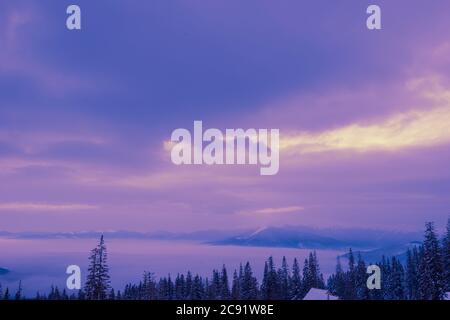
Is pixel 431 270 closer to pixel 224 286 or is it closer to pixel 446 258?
pixel 446 258

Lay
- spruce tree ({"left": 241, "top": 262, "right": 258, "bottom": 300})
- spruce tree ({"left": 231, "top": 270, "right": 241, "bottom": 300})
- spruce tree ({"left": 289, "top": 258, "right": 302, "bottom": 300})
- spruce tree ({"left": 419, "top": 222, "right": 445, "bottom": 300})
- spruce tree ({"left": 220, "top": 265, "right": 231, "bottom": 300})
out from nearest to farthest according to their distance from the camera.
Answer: spruce tree ({"left": 419, "top": 222, "right": 445, "bottom": 300})
spruce tree ({"left": 241, "top": 262, "right": 258, "bottom": 300})
spruce tree ({"left": 231, "top": 270, "right": 241, "bottom": 300})
spruce tree ({"left": 220, "top": 265, "right": 231, "bottom": 300})
spruce tree ({"left": 289, "top": 258, "right": 302, "bottom": 300})

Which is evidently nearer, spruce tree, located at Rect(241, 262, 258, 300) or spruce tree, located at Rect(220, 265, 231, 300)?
spruce tree, located at Rect(241, 262, 258, 300)

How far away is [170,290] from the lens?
3014 inches

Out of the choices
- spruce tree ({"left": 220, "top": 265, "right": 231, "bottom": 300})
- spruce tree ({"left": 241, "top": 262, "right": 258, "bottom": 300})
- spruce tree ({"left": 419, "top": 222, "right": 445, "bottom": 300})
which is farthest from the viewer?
spruce tree ({"left": 220, "top": 265, "right": 231, "bottom": 300})

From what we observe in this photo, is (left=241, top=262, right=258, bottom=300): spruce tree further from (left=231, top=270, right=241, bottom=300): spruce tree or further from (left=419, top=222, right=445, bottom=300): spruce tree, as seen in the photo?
(left=419, top=222, right=445, bottom=300): spruce tree

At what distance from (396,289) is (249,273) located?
34.6 metres

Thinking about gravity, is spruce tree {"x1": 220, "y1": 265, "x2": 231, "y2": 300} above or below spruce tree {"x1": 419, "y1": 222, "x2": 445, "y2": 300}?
below

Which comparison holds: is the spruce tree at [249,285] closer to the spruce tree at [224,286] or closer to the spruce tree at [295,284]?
the spruce tree at [224,286]

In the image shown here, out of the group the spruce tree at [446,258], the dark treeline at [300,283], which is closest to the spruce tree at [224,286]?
the dark treeline at [300,283]

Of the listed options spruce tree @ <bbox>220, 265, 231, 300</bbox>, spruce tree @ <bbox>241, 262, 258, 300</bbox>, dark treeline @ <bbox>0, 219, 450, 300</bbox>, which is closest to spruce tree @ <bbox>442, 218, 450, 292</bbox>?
dark treeline @ <bbox>0, 219, 450, 300</bbox>

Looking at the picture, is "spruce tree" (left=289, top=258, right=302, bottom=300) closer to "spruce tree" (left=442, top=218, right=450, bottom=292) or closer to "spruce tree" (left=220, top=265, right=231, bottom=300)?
"spruce tree" (left=220, top=265, right=231, bottom=300)

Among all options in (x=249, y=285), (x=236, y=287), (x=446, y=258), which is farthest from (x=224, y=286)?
(x=446, y=258)
